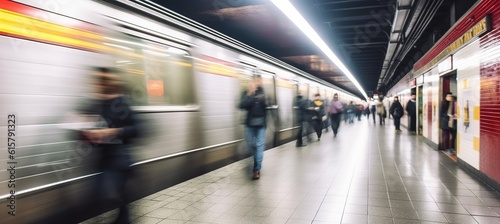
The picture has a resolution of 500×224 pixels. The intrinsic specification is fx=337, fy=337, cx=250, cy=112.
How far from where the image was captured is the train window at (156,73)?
3971mm

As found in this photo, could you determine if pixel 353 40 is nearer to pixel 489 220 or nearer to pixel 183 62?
pixel 183 62

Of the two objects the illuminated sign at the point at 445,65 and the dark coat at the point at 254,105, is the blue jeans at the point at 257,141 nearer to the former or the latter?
the dark coat at the point at 254,105

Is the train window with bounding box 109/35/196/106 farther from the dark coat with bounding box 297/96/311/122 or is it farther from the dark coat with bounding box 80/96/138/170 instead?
the dark coat with bounding box 297/96/311/122

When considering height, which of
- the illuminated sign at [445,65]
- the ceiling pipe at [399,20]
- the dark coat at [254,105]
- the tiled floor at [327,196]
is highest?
the ceiling pipe at [399,20]

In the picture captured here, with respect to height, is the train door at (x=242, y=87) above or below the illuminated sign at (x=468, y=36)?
below

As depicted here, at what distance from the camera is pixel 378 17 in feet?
31.3

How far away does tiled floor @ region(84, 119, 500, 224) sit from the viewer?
3.51 metres

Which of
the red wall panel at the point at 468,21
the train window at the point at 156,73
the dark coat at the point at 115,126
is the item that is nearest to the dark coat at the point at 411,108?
the red wall panel at the point at 468,21

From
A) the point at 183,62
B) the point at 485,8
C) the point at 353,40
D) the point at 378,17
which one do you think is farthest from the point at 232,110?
the point at 353,40

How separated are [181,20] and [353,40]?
911 cm

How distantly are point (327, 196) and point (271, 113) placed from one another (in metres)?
4.53

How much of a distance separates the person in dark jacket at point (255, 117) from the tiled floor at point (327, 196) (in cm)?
35

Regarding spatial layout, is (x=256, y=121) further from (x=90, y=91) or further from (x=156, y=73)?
(x=90, y=91)

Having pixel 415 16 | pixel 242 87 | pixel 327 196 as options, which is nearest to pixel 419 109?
pixel 415 16
